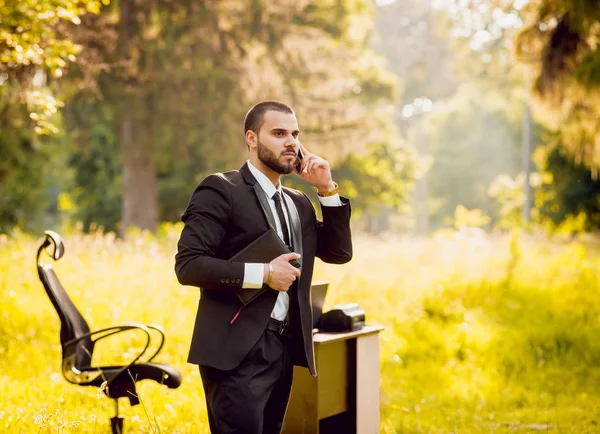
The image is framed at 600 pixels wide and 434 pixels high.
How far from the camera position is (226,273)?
11.6 ft

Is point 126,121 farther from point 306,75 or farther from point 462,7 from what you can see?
point 462,7

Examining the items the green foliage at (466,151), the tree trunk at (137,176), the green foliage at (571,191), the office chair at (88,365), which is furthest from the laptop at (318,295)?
the green foliage at (466,151)

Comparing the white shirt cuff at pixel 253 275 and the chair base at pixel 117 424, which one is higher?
the white shirt cuff at pixel 253 275

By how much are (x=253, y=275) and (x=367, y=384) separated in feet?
6.58

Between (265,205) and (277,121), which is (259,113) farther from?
Result: (265,205)

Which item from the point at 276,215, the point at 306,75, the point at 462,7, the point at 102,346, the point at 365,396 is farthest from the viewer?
the point at 306,75

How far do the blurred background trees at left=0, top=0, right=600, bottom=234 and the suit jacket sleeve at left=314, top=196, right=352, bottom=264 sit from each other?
3812 millimetres

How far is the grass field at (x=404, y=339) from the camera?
21.7ft

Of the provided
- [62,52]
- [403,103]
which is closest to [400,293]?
[62,52]

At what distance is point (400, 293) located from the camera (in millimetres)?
12297

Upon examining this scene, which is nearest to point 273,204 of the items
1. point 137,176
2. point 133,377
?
point 133,377

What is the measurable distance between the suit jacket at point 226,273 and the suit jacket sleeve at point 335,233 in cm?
18

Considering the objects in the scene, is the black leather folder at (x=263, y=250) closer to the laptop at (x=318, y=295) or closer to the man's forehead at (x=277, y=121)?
the man's forehead at (x=277, y=121)

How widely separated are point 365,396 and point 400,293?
7.12 m
